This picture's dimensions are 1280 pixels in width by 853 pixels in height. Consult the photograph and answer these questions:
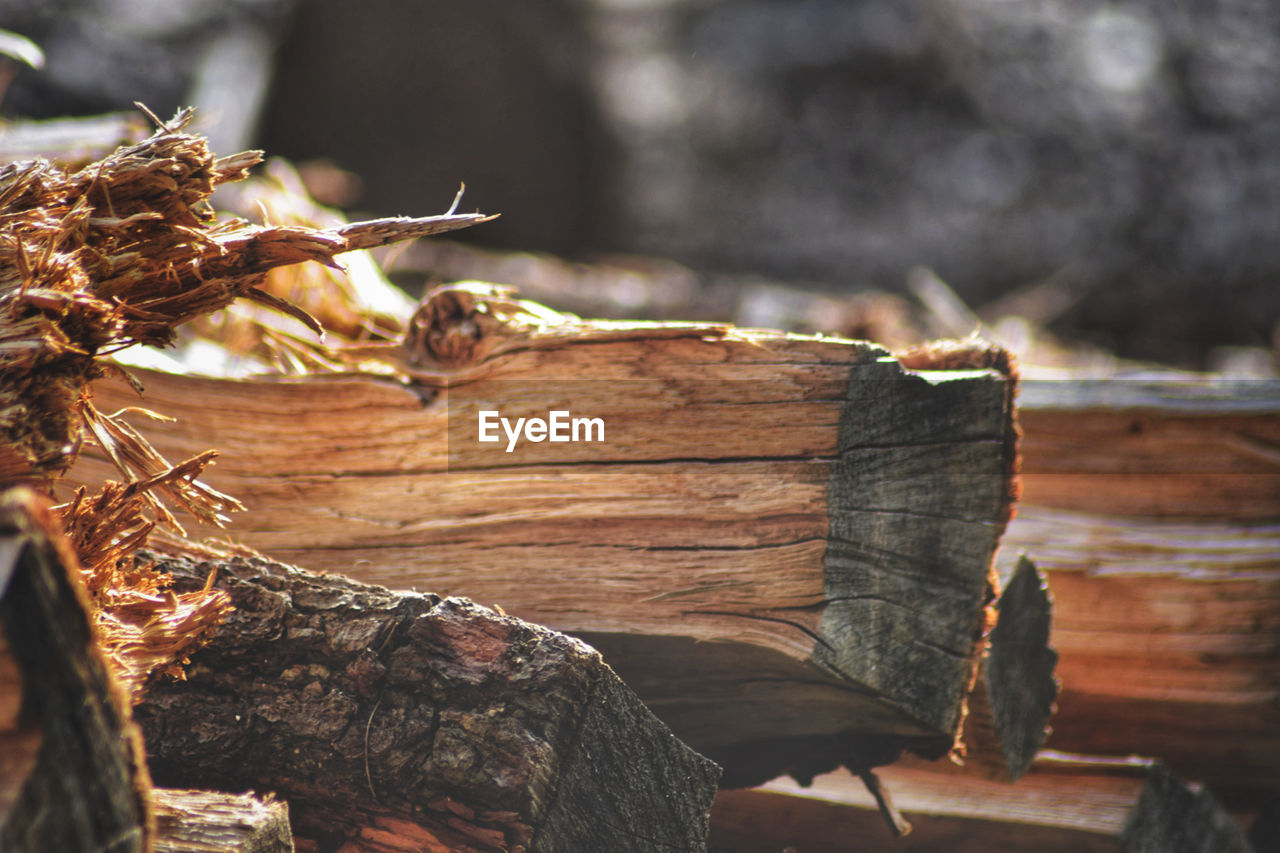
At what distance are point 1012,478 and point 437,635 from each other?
3.25 ft

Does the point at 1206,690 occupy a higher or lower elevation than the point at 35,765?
lower

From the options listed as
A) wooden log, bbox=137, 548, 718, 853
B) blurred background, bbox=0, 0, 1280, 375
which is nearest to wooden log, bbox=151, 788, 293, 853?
wooden log, bbox=137, 548, 718, 853

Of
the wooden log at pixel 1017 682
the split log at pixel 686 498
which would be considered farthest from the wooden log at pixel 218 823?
the wooden log at pixel 1017 682

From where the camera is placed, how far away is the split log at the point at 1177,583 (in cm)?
194

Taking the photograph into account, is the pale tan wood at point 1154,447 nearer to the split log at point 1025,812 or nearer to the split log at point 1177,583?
the split log at point 1177,583

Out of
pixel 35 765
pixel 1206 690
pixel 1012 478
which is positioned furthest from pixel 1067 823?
pixel 35 765

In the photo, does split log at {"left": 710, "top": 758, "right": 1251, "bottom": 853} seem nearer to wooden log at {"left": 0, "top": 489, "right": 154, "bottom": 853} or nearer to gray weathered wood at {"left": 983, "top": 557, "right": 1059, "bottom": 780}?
gray weathered wood at {"left": 983, "top": 557, "right": 1059, "bottom": 780}

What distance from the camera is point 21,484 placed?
3.07 ft

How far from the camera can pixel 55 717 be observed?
688 mm

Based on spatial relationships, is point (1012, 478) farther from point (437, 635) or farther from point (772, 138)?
point (772, 138)

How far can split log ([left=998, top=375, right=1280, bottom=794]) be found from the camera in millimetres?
1940

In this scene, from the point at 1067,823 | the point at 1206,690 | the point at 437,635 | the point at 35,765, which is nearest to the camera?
the point at 35,765

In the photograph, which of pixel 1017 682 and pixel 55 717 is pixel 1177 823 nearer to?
pixel 1017 682

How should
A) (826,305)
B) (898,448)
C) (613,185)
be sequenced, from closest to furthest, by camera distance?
(898,448) < (826,305) < (613,185)
